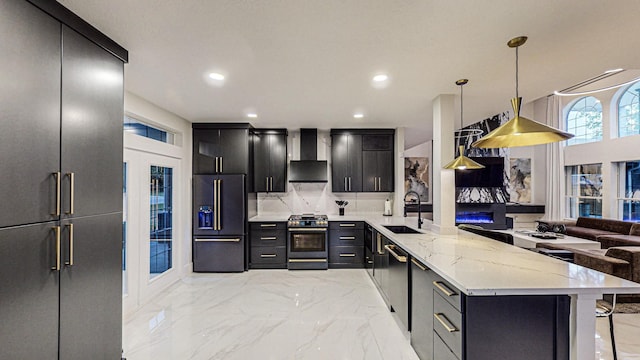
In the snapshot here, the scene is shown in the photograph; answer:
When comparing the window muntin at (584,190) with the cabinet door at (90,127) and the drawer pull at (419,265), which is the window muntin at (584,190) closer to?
the drawer pull at (419,265)

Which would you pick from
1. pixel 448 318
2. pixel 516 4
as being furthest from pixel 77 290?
pixel 516 4

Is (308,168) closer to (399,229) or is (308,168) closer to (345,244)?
(345,244)

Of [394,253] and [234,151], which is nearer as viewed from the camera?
[394,253]

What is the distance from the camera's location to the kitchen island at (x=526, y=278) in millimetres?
1477

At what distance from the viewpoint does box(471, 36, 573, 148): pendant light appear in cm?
180

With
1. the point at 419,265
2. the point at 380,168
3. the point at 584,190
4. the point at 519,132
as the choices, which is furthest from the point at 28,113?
the point at 584,190

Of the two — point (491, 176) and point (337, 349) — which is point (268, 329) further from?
point (491, 176)

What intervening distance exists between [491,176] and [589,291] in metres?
6.60

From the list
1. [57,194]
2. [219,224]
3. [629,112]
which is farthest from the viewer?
[629,112]

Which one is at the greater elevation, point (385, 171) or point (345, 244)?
point (385, 171)

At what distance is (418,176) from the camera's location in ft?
26.9

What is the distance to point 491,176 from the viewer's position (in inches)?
286

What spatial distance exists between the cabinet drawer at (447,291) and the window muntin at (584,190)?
25.2 feet

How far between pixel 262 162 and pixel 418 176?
5.06 metres
